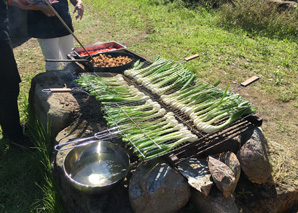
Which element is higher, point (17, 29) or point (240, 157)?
point (240, 157)

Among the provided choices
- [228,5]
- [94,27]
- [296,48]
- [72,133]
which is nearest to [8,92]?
[72,133]

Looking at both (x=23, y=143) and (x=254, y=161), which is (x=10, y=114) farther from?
(x=254, y=161)

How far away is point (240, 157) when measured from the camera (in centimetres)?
325

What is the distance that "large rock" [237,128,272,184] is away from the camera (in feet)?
10.3

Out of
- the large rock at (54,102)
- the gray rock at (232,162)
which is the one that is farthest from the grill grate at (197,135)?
the large rock at (54,102)

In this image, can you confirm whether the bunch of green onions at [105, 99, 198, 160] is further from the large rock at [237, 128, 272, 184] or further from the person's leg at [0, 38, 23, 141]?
the person's leg at [0, 38, 23, 141]

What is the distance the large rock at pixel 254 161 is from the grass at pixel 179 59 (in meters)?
0.42

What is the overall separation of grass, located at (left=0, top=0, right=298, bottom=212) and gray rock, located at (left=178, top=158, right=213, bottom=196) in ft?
3.68

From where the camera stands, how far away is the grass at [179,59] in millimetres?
3799

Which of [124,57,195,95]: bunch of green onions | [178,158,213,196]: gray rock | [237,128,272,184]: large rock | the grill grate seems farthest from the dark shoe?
[237,128,272,184]: large rock

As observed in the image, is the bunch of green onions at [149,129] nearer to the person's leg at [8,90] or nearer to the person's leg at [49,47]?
the person's leg at [8,90]

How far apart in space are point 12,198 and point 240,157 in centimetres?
311

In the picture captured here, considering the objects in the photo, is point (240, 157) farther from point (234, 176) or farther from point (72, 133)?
point (72, 133)

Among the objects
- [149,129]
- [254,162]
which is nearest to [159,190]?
[149,129]
